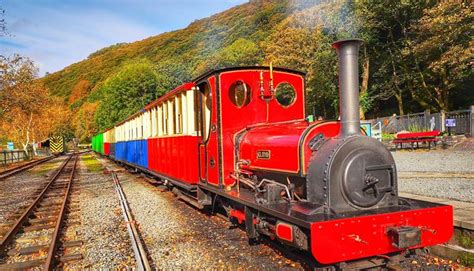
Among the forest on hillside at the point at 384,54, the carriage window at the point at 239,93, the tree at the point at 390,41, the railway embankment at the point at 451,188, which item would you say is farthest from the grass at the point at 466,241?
the tree at the point at 390,41

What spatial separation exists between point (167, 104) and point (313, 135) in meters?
6.14

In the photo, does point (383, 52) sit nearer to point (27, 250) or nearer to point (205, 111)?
point (205, 111)

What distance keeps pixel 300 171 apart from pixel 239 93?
96.7 inches

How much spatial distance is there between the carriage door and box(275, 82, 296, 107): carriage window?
46.1 inches

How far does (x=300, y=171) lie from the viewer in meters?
4.77

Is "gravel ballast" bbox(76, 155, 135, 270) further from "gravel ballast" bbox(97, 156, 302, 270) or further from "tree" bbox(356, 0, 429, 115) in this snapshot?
"tree" bbox(356, 0, 429, 115)

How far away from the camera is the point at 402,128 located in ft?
82.7

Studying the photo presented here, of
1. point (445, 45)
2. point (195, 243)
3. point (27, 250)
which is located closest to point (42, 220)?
point (27, 250)

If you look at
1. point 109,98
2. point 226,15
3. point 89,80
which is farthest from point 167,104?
point 89,80

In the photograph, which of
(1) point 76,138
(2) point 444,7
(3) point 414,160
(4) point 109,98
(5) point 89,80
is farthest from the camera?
(5) point 89,80

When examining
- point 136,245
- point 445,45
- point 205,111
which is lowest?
point 136,245

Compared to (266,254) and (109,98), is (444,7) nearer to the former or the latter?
(266,254)

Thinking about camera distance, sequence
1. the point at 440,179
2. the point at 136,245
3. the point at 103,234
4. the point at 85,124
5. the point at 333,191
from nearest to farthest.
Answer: the point at 333,191 < the point at 136,245 < the point at 103,234 < the point at 440,179 < the point at 85,124

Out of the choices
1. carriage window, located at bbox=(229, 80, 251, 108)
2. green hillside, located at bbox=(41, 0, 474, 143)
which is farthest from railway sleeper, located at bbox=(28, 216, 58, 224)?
green hillside, located at bbox=(41, 0, 474, 143)
